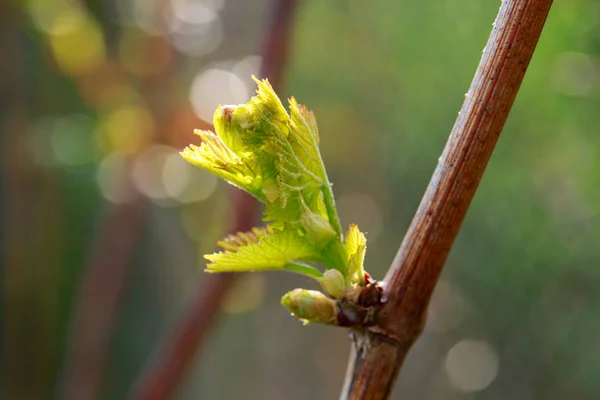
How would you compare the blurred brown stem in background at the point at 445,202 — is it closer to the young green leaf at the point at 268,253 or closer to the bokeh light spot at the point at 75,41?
the young green leaf at the point at 268,253

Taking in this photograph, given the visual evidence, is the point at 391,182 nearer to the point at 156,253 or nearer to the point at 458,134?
the point at 156,253

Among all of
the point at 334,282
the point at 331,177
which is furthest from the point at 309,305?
the point at 331,177

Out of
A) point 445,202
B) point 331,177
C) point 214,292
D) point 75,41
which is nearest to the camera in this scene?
point 445,202

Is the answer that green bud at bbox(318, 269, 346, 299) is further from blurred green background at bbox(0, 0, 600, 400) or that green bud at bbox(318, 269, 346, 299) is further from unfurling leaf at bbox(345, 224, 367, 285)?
blurred green background at bbox(0, 0, 600, 400)

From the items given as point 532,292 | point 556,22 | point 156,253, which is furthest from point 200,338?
point 156,253

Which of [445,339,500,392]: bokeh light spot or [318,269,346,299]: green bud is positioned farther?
[445,339,500,392]: bokeh light spot

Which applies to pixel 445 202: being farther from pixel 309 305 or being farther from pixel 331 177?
pixel 331 177

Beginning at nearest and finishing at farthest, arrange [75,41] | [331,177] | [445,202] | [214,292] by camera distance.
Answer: [445,202] < [214,292] < [75,41] < [331,177]

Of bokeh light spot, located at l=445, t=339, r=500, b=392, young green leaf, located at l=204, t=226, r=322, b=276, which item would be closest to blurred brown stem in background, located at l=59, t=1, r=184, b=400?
bokeh light spot, located at l=445, t=339, r=500, b=392
